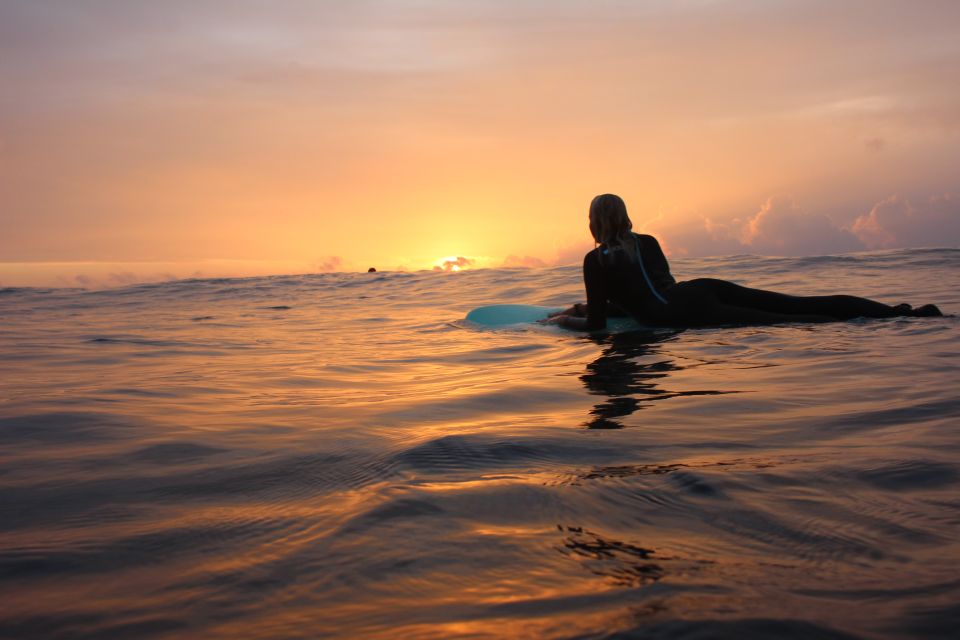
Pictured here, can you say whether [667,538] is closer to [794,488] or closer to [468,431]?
[794,488]

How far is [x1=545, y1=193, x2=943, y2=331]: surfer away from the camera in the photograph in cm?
628

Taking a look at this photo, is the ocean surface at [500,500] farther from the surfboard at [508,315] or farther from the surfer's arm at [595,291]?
the surfboard at [508,315]

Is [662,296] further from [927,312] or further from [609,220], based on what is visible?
[927,312]

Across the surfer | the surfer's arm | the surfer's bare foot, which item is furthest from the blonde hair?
the surfer's bare foot

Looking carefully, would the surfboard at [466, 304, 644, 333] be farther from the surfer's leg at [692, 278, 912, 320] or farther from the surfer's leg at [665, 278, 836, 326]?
the surfer's leg at [692, 278, 912, 320]

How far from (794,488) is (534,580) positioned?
0.95 m

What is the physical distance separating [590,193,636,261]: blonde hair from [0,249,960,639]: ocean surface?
5.43ft

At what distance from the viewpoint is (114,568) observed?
5.50ft

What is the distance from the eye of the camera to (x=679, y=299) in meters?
6.41

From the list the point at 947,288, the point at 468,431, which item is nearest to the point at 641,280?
the point at 468,431

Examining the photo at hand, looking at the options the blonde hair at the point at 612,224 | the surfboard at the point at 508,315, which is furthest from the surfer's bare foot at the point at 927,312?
the surfboard at the point at 508,315

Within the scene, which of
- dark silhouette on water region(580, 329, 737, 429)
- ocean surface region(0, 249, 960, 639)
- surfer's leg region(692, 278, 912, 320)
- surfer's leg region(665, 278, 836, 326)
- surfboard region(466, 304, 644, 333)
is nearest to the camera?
ocean surface region(0, 249, 960, 639)

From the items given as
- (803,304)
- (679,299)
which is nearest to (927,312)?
(803,304)

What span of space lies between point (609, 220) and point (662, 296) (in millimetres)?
886
